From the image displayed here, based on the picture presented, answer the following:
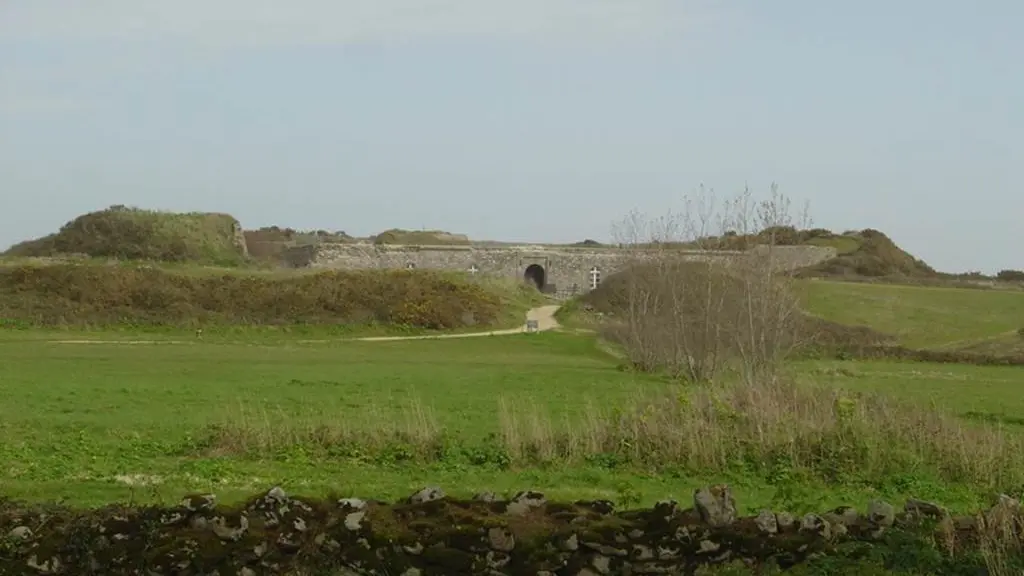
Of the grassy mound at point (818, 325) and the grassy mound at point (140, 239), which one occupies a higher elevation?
the grassy mound at point (140, 239)

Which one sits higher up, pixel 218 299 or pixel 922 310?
pixel 218 299

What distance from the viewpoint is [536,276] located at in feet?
262

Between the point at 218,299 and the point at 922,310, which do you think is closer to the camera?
the point at 218,299

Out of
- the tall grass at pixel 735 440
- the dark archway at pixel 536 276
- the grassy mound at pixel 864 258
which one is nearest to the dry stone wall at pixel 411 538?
the tall grass at pixel 735 440

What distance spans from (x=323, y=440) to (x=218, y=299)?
37.0 m

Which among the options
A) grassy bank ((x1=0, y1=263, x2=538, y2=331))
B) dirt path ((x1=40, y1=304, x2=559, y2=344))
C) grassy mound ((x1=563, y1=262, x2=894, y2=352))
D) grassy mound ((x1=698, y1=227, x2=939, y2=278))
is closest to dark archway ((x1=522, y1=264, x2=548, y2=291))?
dirt path ((x1=40, y1=304, x2=559, y2=344))

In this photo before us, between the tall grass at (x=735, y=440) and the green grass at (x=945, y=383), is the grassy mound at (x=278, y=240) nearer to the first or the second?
the green grass at (x=945, y=383)

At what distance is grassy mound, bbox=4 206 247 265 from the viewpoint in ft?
213

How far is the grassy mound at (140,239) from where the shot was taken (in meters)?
65.1

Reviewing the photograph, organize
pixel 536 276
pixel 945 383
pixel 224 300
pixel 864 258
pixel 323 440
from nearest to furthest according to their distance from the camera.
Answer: pixel 323 440
pixel 945 383
pixel 224 300
pixel 536 276
pixel 864 258

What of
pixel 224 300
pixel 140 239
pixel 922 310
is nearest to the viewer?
pixel 224 300

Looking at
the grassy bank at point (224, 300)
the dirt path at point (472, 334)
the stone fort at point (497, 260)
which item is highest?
the stone fort at point (497, 260)

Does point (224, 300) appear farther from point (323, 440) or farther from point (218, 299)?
point (323, 440)

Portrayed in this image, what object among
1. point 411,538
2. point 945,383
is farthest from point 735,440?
point 945,383
